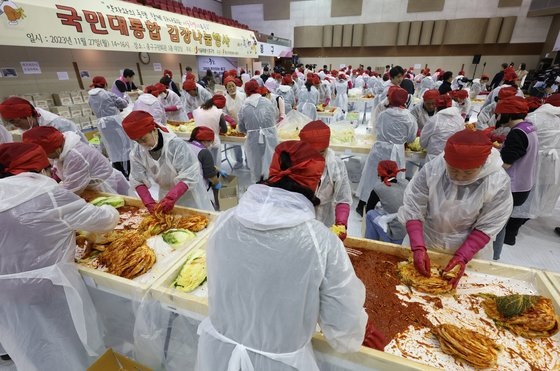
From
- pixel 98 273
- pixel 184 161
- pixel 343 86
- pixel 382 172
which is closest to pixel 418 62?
pixel 343 86

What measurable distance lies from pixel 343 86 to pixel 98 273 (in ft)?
33.3

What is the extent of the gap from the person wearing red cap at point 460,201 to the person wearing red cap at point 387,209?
1.74ft

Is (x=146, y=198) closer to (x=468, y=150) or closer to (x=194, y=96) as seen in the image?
(x=468, y=150)

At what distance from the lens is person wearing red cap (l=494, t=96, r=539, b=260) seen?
2.72m

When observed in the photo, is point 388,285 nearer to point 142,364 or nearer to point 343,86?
point 142,364

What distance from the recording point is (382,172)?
2889 mm

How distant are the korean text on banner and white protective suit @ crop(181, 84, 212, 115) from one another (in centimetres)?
223

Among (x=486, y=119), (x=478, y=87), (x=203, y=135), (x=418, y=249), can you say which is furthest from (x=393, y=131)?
(x=478, y=87)

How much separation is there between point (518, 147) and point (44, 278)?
162 inches

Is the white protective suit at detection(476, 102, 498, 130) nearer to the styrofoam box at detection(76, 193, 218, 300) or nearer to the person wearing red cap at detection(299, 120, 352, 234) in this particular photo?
the person wearing red cap at detection(299, 120, 352, 234)

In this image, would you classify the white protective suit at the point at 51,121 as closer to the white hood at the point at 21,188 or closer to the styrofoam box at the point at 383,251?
the white hood at the point at 21,188

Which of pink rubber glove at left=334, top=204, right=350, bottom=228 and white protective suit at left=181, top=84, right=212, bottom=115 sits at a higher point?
white protective suit at left=181, top=84, right=212, bottom=115

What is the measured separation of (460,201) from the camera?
1.79 metres

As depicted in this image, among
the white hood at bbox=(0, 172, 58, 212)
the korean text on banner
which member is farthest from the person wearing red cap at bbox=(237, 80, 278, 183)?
the korean text on banner
